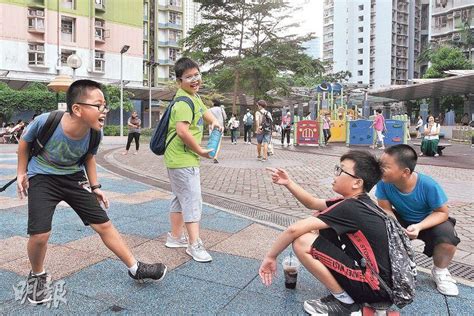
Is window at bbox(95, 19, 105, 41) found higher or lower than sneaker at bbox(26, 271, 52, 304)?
higher

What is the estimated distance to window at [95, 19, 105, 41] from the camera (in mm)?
39625

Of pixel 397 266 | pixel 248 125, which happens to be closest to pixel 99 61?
pixel 248 125

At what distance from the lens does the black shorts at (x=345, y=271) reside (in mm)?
2520

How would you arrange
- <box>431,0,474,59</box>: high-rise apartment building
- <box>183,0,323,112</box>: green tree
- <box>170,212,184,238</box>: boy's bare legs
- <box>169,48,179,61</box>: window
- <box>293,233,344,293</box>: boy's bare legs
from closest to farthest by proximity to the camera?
<box>293,233,344,293</box>: boy's bare legs
<box>170,212,184,238</box>: boy's bare legs
<box>183,0,323,112</box>: green tree
<box>431,0,474,59</box>: high-rise apartment building
<box>169,48,179,61</box>: window

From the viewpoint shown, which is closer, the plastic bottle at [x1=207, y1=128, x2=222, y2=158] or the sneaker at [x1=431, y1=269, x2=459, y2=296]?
the sneaker at [x1=431, y1=269, x2=459, y2=296]

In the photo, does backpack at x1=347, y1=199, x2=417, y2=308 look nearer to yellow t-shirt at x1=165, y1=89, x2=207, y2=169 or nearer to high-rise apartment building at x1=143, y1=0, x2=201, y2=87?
yellow t-shirt at x1=165, y1=89, x2=207, y2=169

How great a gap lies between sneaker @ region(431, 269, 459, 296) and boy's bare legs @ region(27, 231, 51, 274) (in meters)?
2.85

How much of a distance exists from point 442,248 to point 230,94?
35.3 metres

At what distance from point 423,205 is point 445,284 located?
2.00ft

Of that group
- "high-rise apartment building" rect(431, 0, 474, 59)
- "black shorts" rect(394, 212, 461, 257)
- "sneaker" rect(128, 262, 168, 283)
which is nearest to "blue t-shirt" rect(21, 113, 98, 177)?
"sneaker" rect(128, 262, 168, 283)

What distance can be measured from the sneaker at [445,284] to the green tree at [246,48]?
26.8 meters

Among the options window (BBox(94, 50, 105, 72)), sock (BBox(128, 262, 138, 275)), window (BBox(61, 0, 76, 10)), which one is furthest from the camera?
window (BBox(94, 50, 105, 72))

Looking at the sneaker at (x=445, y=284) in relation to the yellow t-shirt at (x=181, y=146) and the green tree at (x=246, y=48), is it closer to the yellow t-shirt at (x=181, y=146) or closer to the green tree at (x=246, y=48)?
the yellow t-shirt at (x=181, y=146)

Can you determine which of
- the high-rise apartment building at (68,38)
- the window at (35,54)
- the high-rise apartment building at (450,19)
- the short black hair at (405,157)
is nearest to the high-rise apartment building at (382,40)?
the high-rise apartment building at (450,19)
